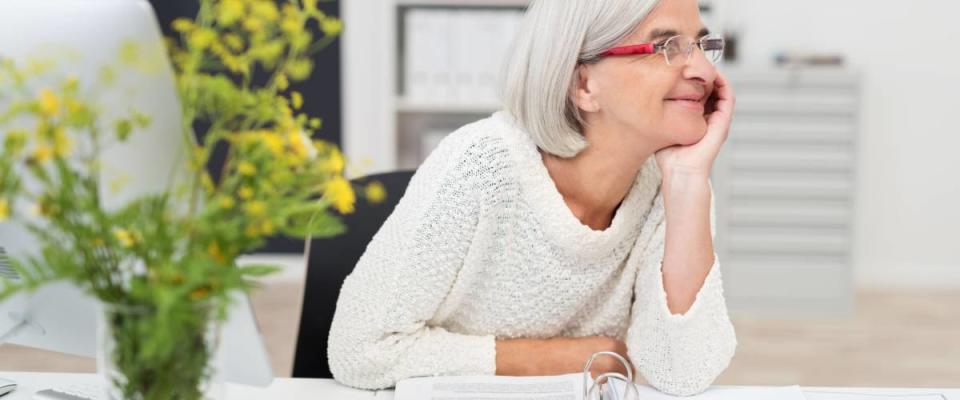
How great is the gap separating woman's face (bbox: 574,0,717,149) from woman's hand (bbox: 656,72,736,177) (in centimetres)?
2

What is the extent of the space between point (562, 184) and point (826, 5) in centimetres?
283

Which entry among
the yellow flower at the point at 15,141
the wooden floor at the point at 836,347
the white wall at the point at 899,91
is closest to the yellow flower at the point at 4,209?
the yellow flower at the point at 15,141

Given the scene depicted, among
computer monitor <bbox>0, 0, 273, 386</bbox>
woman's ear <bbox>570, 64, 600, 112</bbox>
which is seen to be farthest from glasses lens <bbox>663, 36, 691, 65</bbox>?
computer monitor <bbox>0, 0, 273, 386</bbox>

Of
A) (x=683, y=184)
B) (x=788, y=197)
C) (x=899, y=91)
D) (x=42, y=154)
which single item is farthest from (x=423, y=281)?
(x=899, y=91)

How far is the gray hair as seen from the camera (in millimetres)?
1396

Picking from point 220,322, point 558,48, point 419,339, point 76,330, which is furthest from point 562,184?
point 220,322

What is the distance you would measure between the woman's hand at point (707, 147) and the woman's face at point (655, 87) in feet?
0.05

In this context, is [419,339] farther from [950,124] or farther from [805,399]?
[950,124]

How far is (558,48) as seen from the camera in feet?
4.63

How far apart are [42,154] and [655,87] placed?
919 mm

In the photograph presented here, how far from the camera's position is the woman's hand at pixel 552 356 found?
57.1 inches

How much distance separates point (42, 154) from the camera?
709 mm

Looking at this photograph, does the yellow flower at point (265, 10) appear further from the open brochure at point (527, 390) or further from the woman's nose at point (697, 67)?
the woman's nose at point (697, 67)

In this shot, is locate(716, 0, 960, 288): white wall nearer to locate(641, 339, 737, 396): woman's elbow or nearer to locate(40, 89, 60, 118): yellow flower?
locate(641, 339, 737, 396): woman's elbow
